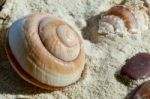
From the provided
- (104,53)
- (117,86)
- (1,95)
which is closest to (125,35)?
(104,53)

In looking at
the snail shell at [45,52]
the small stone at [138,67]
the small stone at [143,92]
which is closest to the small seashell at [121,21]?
the small stone at [138,67]

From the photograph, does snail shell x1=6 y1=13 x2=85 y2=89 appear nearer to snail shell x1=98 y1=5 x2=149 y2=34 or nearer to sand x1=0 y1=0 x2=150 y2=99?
sand x1=0 y1=0 x2=150 y2=99

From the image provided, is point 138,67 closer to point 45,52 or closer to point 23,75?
point 45,52

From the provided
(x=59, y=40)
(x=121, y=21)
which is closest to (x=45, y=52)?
(x=59, y=40)

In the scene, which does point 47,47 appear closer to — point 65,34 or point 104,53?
point 65,34

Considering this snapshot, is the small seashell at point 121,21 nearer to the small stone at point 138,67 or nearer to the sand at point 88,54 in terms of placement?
the sand at point 88,54
